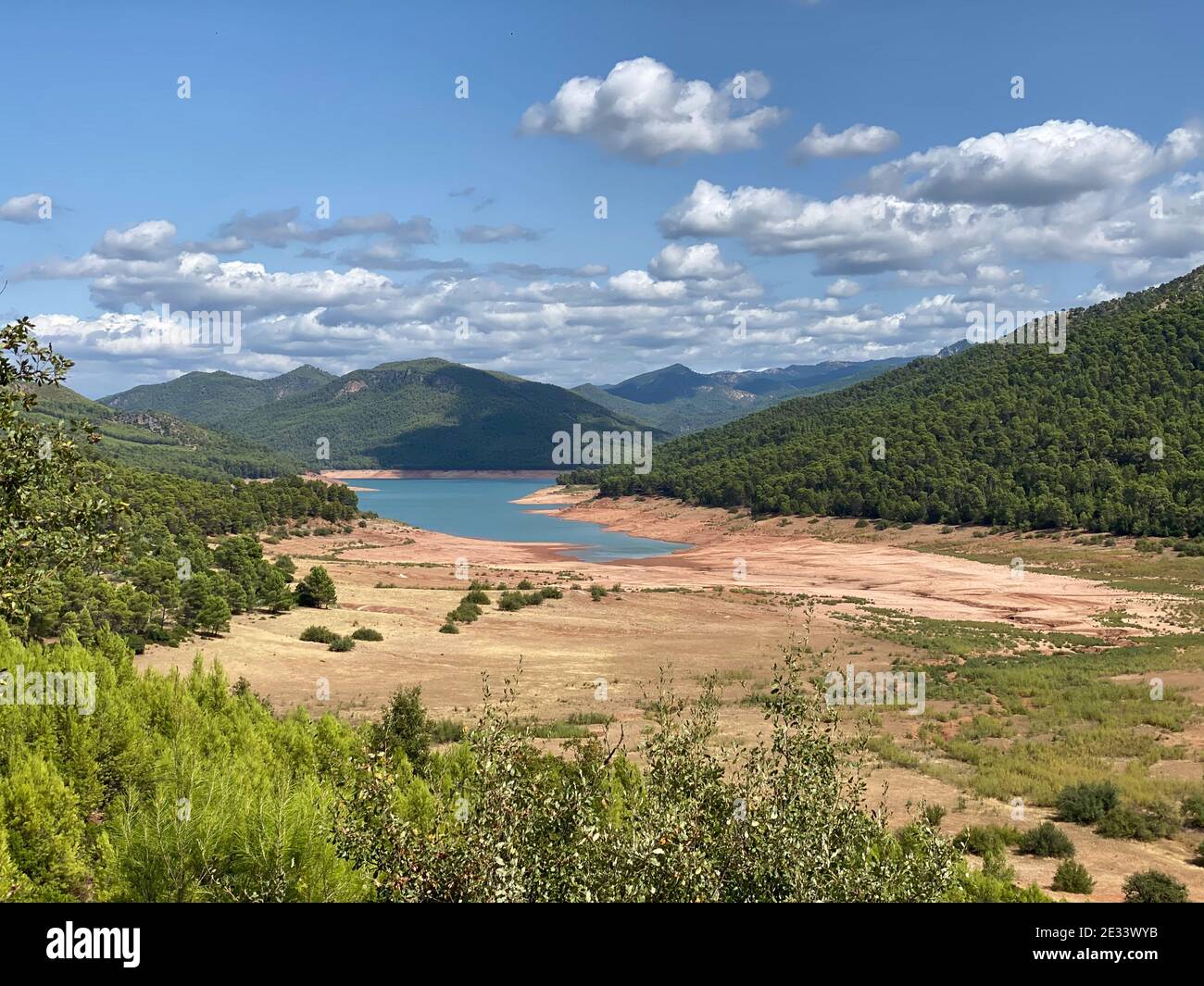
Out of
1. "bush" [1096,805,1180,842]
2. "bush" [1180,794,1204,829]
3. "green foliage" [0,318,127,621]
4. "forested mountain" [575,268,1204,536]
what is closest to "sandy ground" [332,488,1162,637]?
"forested mountain" [575,268,1204,536]

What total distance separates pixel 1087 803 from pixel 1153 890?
5855 millimetres

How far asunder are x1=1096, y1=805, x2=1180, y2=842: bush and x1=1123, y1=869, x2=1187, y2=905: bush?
3.74 metres

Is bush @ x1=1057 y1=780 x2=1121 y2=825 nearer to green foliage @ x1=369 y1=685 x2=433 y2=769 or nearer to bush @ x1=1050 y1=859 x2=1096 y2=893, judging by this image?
bush @ x1=1050 y1=859 x2=1096 y2=893

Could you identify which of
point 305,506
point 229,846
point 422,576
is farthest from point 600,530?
point 229,846

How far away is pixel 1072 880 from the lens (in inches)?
662

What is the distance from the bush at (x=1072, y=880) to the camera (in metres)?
16.7

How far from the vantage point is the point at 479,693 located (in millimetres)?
37312

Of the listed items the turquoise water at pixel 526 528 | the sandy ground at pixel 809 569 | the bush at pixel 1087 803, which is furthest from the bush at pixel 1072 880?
the turquoise water at pixel 526 528

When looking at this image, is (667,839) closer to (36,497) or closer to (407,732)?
(36,497)

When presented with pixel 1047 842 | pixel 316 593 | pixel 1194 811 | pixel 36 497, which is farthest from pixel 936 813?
pixel 316 593

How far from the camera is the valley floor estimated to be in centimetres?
2530

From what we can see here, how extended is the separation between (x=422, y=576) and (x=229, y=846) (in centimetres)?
Answer: 7026
